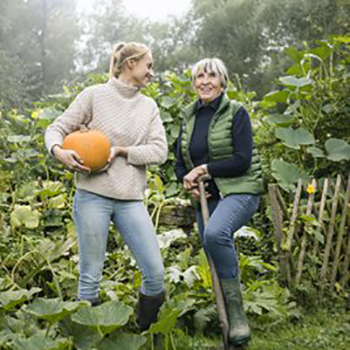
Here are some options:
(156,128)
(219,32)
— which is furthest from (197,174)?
(219,32)

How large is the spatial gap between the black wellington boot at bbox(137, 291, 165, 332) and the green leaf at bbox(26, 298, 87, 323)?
1.19 feet

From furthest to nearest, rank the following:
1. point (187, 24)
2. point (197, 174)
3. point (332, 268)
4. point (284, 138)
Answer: point (187, 24), point (284, 138), point (332, 268), point (197, 174)

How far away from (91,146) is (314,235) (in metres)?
1.90

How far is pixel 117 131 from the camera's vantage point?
2207mm

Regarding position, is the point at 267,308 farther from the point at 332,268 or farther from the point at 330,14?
the point at 330,14

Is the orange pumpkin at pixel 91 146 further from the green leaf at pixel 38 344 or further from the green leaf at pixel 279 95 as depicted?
the green leaf at pixel 279 95

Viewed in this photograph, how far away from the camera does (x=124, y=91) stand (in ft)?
7.36

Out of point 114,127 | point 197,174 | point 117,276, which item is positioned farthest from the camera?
point 117,276

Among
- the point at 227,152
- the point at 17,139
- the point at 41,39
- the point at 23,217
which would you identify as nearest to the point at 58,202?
the point at 23,217

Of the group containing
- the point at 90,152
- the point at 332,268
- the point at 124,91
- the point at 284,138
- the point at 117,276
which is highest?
the point at 124,91

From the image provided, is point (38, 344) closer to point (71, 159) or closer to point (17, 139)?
point (71, 159)

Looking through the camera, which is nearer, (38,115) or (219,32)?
(38,115)

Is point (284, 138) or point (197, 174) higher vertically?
point (197, 174)

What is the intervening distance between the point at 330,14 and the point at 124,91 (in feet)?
39.4
